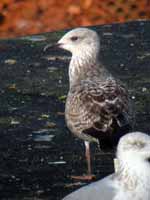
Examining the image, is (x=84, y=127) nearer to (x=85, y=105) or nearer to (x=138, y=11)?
(x=85, y=105)

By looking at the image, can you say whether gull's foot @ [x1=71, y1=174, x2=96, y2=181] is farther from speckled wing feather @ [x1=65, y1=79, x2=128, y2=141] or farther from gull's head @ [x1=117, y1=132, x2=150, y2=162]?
gull's head @ [x1=117, y1=132, x2=150, y2=162]

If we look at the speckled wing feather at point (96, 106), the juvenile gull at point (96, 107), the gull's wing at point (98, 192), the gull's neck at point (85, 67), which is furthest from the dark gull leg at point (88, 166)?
the gull's wing at point (98, 192)

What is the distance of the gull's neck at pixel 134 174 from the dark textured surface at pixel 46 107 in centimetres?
118

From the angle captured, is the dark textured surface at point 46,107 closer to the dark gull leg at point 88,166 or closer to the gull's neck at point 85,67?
the dark gull leg at point 88,166

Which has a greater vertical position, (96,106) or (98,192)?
(96,106)

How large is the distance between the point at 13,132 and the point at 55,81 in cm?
198

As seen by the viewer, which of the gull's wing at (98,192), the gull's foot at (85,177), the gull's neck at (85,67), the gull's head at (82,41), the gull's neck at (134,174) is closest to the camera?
the gull's wing at (98,192)

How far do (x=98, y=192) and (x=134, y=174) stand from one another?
28 centimetres

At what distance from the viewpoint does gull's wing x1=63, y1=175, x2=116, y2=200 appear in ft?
23.5

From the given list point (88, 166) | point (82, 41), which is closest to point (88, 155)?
point (88, 166)

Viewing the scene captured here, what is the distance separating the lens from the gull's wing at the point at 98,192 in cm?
718

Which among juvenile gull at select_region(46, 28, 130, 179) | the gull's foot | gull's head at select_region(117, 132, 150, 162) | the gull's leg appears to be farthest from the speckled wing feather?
gull's head at select_region(117, 132, 150, 162)

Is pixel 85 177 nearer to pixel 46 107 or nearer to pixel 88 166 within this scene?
pixel 88 166

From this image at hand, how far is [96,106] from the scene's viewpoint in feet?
28.8
